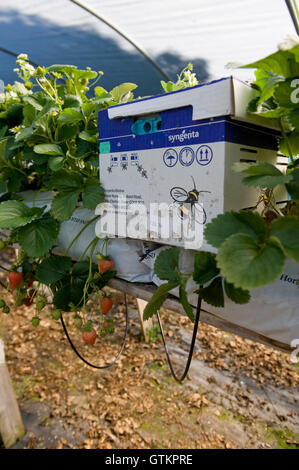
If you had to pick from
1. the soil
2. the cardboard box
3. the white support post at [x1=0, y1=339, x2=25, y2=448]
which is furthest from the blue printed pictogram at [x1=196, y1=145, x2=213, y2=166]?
the soil

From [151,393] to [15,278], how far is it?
5.08 ft

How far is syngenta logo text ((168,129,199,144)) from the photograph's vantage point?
0.47 m

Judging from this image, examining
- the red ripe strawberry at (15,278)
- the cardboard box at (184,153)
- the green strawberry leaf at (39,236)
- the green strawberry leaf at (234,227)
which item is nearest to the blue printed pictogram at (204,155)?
the cardboard box at (184,153)

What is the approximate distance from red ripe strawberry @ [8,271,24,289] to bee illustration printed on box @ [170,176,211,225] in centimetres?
49

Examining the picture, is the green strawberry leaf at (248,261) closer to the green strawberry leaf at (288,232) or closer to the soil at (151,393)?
the green strawberry leaf at (288,232)

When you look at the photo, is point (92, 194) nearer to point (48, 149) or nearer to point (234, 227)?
point (48, 149)

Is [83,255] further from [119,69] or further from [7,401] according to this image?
[119,69]

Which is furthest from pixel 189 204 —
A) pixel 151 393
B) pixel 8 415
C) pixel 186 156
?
pixel 151 393

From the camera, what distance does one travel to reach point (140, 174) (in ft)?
1.80

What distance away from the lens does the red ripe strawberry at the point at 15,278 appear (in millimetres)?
789

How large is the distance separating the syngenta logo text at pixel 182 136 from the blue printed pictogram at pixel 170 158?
0.02 meters

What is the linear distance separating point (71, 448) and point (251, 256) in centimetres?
178

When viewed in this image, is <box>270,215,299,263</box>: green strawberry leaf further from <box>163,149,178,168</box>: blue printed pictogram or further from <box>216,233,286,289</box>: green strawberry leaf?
<box>163,149,178,168</box>: blue printed pictogram
